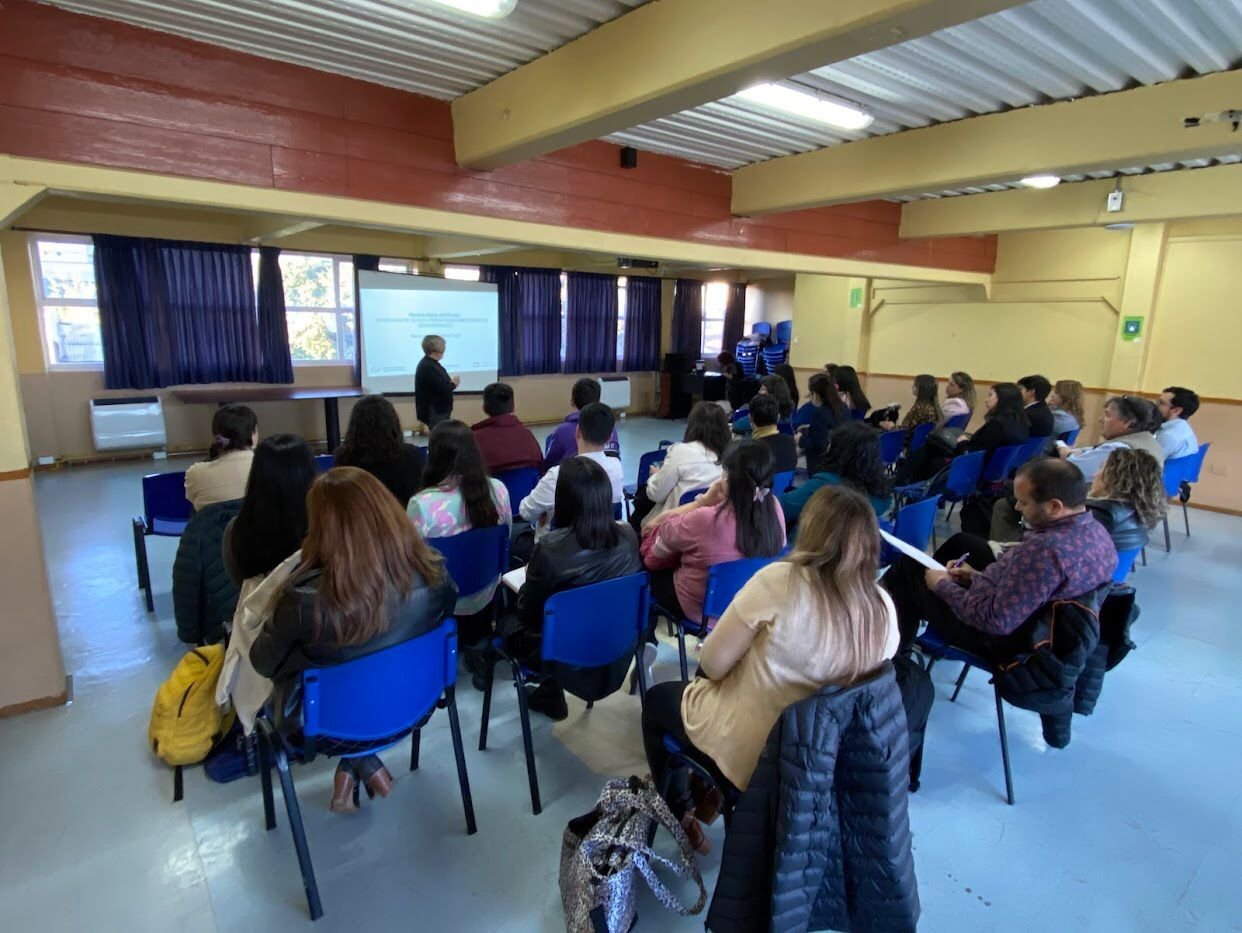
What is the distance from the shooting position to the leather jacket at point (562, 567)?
211cm

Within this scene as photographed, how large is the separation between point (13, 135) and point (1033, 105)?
436 centimetres

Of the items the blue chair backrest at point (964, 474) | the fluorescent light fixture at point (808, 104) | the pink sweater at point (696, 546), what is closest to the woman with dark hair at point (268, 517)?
the pink sweater at point (696, 546)

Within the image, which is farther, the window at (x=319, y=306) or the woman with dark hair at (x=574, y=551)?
the window at (x=319, y=306)

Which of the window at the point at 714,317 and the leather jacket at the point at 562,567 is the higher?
the window at the point at 714,317

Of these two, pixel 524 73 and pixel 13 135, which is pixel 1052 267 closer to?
pixel 524 73

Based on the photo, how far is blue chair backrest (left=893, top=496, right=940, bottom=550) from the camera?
Answer: 3.03 m

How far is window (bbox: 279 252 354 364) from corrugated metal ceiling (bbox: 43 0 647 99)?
527 cm

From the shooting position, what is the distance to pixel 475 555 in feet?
8.14

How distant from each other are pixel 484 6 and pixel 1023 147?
112 inches

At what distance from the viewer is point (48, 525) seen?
4723 mm

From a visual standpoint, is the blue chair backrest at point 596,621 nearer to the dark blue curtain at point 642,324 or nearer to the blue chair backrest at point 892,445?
the blue chair backrest at point 892,445

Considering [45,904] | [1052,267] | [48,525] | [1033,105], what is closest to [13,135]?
[45,904]

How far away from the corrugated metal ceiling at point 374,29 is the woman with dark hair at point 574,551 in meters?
1.63

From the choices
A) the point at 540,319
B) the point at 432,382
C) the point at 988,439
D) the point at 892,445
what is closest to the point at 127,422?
the point at 432,382
